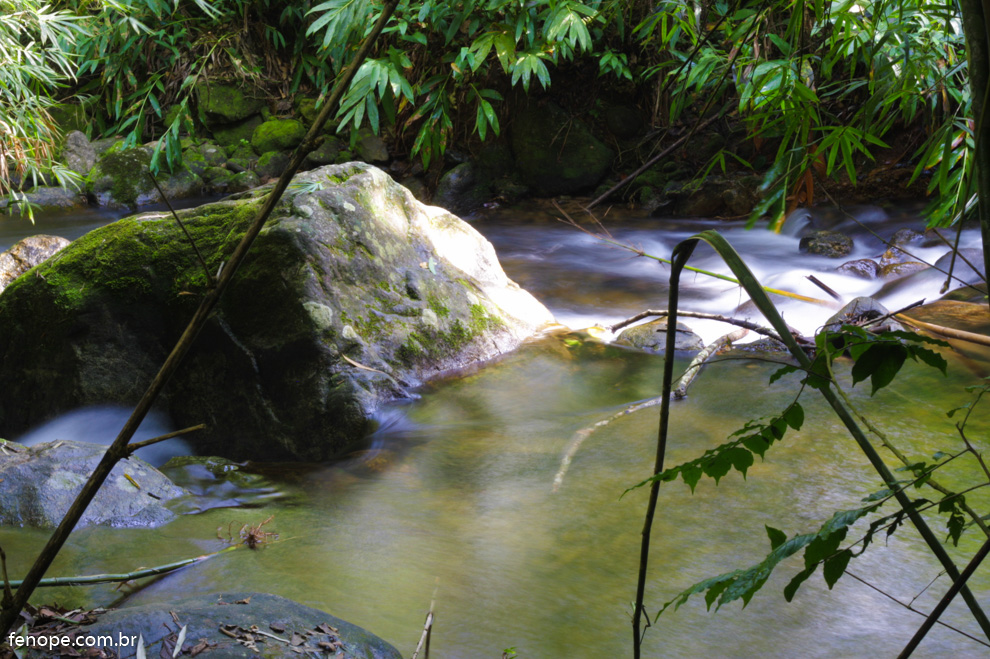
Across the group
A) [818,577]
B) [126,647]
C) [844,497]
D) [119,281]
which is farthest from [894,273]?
[126,647]

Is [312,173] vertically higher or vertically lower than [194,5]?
lower

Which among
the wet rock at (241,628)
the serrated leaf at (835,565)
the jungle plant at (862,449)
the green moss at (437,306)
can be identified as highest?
the jungle plant at (862,449)

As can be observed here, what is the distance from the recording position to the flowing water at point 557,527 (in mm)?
1720

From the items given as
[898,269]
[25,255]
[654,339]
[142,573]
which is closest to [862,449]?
[142,573]

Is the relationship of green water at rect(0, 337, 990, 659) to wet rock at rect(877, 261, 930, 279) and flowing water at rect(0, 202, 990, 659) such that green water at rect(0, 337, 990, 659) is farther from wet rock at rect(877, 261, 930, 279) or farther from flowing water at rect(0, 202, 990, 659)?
wet rock at rect(877, 261, 930, 279)

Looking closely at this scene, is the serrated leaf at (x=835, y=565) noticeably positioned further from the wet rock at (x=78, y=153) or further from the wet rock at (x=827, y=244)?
the wet rock at (x=78, y=153)

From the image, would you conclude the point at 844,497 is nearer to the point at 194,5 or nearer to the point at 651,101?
the point at 651,101

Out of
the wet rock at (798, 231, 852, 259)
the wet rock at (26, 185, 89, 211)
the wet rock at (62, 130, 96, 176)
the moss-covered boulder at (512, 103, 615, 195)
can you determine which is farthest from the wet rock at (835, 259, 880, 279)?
the wet rock at (62, 130, 96, 176)

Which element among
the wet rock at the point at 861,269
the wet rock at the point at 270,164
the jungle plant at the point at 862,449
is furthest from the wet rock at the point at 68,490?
the wet rock at the point at 270,164

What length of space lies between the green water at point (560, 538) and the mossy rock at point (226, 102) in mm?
8933

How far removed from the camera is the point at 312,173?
13.6ft

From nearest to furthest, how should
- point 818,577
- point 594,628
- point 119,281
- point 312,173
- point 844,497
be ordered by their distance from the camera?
point 594,628
point 818,577
point 844,497
point 119,281
point 312,173

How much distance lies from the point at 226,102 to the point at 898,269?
9.55m

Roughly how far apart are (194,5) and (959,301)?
1110 cm
